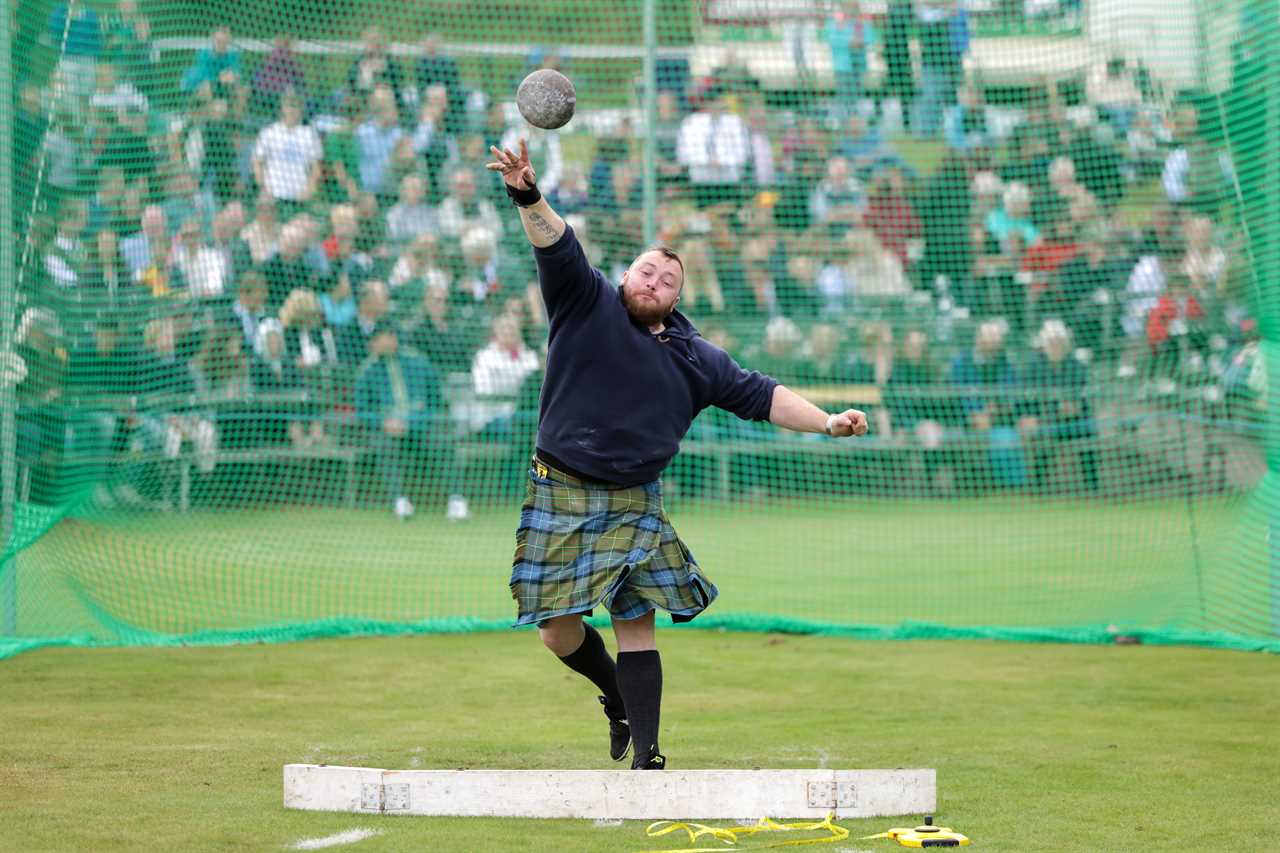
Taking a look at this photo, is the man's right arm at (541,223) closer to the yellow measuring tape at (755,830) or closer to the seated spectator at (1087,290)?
the yellow measuring tape at (755,830)

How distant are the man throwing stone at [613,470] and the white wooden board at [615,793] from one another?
290 mm

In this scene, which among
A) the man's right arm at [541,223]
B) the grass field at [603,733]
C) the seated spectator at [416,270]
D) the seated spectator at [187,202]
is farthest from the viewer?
the seated spectator at [416,270]

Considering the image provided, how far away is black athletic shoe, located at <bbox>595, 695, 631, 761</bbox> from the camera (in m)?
4.60

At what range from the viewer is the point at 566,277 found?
425cm

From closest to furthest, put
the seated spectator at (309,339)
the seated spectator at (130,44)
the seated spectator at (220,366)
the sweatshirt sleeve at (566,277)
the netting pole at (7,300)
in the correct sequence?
1. the sweatshirt sleeve at (566,277)
2. the netting pole at (7,300)
3. the seated spectator at (130,44)
4. the seated spectator at (220,366)
5. the seated spectator at (309,339)

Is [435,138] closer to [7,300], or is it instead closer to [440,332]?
[440,332]

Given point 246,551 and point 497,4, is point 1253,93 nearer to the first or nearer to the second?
point 497,4

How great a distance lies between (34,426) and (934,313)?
4.83 metres

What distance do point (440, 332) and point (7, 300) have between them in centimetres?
266

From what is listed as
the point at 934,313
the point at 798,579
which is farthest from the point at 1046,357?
the point at 798,579

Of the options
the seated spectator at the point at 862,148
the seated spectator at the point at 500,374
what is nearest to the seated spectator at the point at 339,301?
the seated spectator at the point at 500,374

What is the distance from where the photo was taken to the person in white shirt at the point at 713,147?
904cm

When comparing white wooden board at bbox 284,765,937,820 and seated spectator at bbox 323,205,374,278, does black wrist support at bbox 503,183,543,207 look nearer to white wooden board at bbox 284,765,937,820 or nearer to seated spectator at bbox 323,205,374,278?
white wooden board at bbox 284,765,937,820

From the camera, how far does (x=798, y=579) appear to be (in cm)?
882
